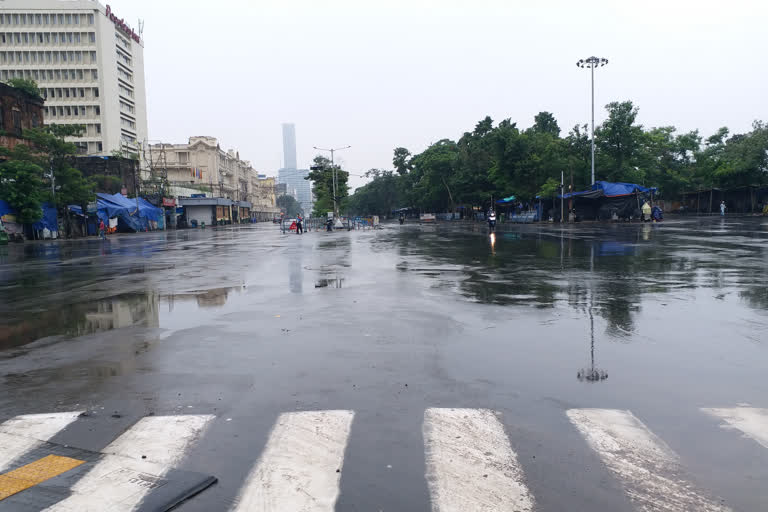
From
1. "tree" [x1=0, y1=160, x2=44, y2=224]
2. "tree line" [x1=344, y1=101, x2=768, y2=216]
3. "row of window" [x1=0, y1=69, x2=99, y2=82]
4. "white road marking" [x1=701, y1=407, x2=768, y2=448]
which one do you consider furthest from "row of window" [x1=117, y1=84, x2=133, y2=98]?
"white road marking" [x1=701, y1=407, x2=768, y2=448]

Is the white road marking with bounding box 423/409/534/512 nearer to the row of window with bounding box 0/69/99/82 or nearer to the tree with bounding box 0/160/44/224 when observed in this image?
the tree with bounding box 0/160/44/224

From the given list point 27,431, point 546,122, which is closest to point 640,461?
point 27,431

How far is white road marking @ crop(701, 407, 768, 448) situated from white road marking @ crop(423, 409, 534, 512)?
1.86 metres

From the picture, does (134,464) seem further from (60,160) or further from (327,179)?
(327,179)

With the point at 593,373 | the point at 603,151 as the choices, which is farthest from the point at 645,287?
the point at 603,151

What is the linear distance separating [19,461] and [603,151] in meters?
56.1

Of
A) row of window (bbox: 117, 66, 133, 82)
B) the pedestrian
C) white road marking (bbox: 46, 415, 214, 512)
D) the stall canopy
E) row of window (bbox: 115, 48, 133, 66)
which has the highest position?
row of window (bbox: 115, 48, 133, 66)

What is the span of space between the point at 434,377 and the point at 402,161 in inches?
4069

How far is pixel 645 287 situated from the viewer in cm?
1123

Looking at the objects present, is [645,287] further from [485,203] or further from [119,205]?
[485,203]

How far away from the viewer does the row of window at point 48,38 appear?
273 ft

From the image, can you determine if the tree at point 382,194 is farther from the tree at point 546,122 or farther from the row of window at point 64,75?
the row of window at point 64,75

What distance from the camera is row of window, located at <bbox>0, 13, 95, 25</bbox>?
3275 inches

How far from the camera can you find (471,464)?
3682 millimetres
